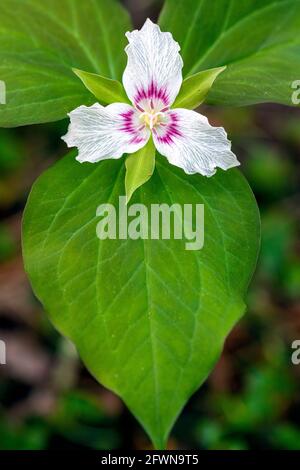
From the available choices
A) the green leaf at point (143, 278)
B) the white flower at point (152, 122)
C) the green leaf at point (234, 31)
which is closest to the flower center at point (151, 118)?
the white flower at point (152, 122)

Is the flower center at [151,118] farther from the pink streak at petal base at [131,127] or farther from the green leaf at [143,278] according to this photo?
the green leaf at [143,278]

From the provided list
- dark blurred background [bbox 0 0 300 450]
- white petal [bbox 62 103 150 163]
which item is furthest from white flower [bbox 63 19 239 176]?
dark blurred background [bbox 0 0 300 450]

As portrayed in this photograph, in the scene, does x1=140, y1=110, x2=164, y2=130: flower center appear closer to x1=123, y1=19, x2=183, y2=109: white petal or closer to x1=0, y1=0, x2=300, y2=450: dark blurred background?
x1=123, y1=19, x2=183, y2=109: white petal

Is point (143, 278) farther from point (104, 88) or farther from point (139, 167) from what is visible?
point (104, 88)

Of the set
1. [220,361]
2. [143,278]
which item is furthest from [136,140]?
[220,361]

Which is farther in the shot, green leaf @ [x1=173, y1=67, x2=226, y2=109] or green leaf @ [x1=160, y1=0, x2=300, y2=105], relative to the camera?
green leaf @ [x1=160, y1=0, x2=300, y2=105]

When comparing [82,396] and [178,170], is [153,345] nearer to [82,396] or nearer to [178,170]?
[178,170]
